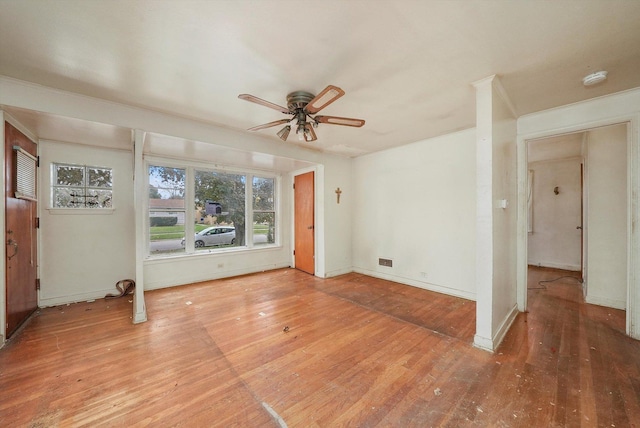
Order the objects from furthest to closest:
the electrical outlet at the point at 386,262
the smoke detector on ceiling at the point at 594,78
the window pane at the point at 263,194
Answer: the window pane at the point at 263,194 < the electrical outlet at the point at 386,262 < the smoke detector on ceiling at the point at 594,78

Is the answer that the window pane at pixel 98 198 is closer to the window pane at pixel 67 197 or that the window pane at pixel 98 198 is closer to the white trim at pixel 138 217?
the window pane at pixel 67 197

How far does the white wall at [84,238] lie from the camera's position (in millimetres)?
3361

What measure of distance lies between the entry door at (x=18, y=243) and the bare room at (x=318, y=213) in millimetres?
41

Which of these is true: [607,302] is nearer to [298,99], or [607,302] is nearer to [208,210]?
[298,99]

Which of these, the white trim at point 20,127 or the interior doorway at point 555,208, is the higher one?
the white trim at point 20,127

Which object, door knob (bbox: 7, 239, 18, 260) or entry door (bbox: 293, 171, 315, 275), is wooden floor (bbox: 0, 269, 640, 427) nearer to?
door knob (bbox: 7, 239, 18, 260)

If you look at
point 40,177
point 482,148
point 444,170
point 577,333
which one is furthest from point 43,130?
point 577,333

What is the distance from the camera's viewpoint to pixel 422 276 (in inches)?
165

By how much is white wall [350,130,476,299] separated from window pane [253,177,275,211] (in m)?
1.80

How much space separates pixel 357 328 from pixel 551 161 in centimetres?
620

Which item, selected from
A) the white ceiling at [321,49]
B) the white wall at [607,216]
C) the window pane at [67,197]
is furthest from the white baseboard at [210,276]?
the white wall at [607,216]

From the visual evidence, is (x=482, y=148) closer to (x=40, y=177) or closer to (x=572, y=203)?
(x=572, y=203)

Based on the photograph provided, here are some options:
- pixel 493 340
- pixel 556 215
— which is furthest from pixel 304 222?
pixel 556 215

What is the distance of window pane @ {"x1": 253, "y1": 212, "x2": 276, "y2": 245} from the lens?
213 inches
